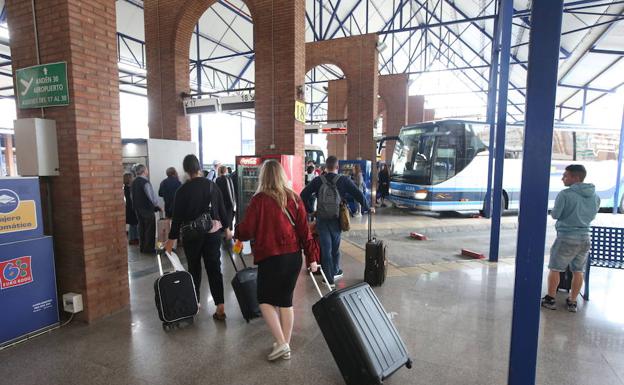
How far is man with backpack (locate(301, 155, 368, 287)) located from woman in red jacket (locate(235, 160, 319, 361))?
1582 millimetres

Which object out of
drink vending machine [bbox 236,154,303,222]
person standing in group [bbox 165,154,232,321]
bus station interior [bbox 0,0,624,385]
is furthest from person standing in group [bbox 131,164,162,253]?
person standing in group [bbox 165,154,232,321]

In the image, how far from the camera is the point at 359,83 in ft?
46.1

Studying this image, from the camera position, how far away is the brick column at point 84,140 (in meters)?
3.61

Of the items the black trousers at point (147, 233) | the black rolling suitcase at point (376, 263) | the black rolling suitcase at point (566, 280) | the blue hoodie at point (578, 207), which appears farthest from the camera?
the black trousers at point (147, 233)

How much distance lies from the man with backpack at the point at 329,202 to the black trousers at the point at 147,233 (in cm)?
366

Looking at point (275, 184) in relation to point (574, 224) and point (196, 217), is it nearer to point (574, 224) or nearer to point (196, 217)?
point (196, 217)

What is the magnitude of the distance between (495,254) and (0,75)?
Result: 23.2 metres

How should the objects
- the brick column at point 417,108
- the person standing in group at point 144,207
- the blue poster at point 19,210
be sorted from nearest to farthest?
the blue poster at point 19,210 → the person standing in group at point 144,207 → the brick column at point 417,108

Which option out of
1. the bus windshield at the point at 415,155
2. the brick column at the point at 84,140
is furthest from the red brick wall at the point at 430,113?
the brick column at the point at 84,140

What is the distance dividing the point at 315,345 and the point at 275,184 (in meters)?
1.60

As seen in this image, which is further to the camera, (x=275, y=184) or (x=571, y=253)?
(x=571, y=253)

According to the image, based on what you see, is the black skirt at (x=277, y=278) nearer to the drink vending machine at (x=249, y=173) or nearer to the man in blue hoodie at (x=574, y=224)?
the man in blue hoodie at (x=574, y=224)

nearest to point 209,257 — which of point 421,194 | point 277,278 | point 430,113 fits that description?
point 277,278

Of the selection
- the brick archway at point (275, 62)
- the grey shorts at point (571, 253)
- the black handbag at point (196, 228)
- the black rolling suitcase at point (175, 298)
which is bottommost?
the black rolling suitcase at point (175, 298)
